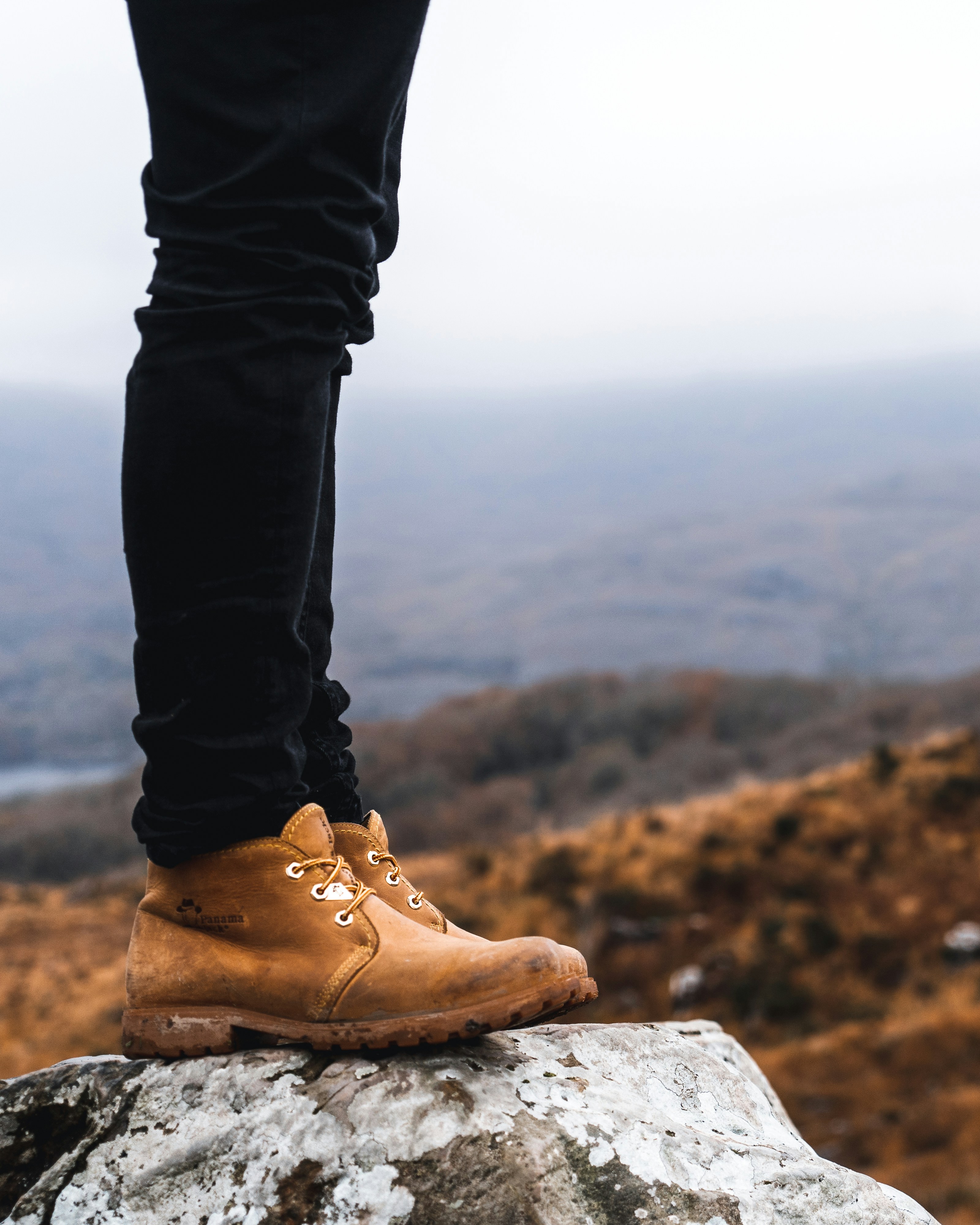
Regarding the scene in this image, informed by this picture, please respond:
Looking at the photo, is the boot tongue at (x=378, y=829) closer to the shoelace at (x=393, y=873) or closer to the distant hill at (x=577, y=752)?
the shoelace at (x=393, y=873)

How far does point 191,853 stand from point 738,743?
132 ft

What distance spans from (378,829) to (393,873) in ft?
0.32

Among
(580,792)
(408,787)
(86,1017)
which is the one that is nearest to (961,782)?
(86,1017)

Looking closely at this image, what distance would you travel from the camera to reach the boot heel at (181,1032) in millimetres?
1495

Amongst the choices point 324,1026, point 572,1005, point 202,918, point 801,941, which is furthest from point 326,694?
point 801,941

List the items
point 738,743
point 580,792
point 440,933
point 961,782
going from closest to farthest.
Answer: point 440,933, point 961,782, point 580,792, point 738,743

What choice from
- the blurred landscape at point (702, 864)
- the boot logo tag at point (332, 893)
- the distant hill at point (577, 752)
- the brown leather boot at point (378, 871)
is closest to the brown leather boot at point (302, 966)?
the boot logo tag at point (332, 893)

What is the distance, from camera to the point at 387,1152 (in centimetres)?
130

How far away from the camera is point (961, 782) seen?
1463 centimetres

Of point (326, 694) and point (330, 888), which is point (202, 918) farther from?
point (326, 694)

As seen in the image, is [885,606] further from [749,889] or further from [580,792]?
[749,889]

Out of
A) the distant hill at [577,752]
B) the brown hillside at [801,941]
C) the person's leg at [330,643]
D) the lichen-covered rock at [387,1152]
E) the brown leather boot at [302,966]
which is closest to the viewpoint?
the lichen-covered rock at [387,1152]

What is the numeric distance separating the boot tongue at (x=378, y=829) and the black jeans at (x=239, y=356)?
320mm

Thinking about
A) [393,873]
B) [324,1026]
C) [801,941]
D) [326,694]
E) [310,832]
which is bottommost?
[801,941]
